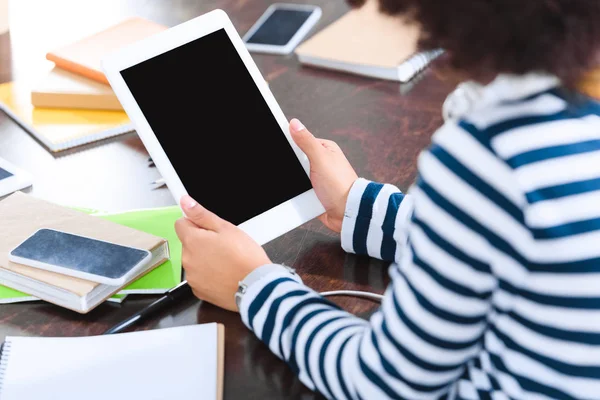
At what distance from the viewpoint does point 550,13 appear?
1.92 feet

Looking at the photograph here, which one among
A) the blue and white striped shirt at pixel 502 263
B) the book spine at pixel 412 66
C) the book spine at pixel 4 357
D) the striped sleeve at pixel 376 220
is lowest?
the book spine at pixel 412 66

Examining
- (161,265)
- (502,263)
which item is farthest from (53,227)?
(502,263)

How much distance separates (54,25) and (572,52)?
4.29ft

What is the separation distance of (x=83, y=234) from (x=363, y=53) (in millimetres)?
669

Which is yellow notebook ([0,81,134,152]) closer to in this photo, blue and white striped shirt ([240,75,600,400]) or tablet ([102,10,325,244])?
tablet ([102,10,325,244])

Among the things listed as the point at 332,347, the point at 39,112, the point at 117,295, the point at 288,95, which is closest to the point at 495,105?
the point at 332,347

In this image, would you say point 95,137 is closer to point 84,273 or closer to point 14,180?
point 14,180

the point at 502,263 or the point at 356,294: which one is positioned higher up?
the point at 502,263

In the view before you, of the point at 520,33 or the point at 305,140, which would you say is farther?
the point at 305,140

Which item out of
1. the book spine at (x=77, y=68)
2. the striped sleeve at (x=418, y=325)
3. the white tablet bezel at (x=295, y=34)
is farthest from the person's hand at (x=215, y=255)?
the white tablet bezel at (x=295, y=34)

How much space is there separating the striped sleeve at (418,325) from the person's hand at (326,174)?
24 cm

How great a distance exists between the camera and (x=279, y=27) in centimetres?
161

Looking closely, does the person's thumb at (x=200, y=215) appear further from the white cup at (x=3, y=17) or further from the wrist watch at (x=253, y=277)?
the white cup at (x=3, y=17)

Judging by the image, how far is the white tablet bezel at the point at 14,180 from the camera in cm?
120
